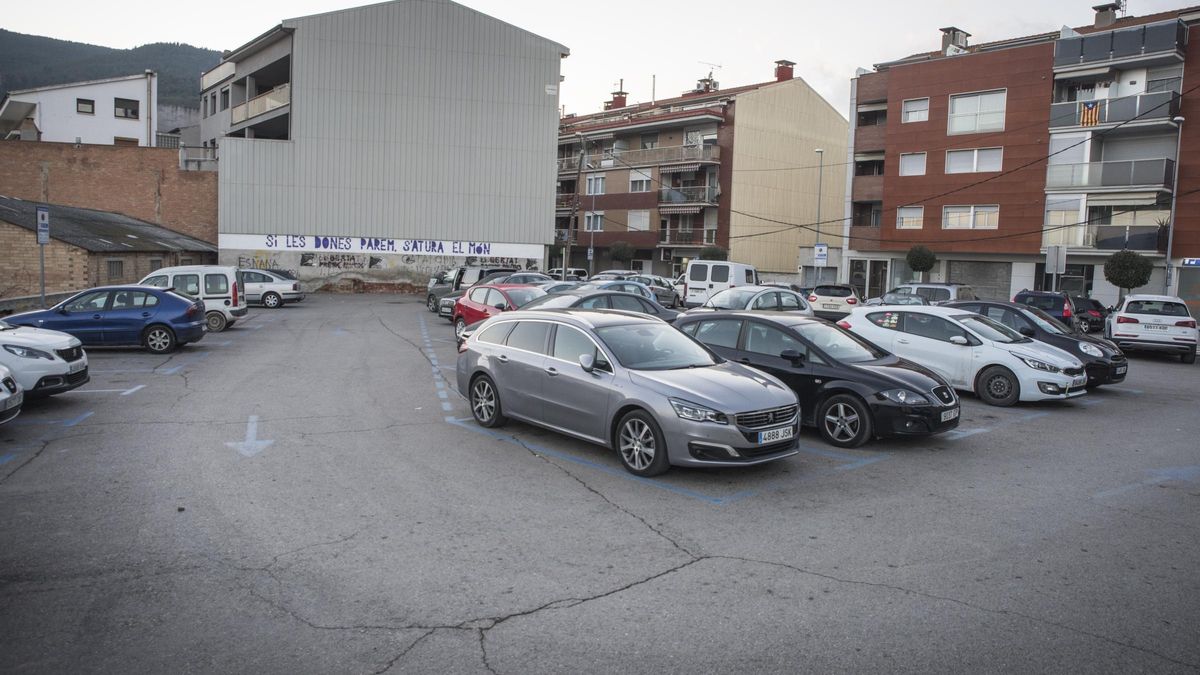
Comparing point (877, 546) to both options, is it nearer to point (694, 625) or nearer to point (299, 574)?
point (694, 625)

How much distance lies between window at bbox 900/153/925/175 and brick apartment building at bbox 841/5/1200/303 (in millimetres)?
51

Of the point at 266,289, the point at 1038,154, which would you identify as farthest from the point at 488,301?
the point at 1038,154

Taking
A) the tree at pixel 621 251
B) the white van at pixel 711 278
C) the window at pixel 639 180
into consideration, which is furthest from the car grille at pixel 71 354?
the window at pixel 639 180

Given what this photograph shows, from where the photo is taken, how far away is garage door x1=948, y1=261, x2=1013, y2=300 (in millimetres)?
40906

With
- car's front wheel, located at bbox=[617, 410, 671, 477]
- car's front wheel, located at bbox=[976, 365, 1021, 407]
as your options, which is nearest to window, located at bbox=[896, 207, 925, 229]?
car's front wheel, located at bbox=[976, 365, 1021, 407]

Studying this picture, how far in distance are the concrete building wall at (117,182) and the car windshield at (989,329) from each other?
40.8m

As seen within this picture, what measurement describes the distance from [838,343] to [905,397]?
1352mm

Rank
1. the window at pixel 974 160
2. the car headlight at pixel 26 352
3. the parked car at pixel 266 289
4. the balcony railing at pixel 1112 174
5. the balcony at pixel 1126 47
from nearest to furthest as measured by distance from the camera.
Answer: the car headlight at pixel 26 352, the parked car at pixel 266 289, the balcony at pixel 1126 47, the balcony railing at pixel 1112 174, the window at pixel 974 160

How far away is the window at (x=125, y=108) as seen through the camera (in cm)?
5959

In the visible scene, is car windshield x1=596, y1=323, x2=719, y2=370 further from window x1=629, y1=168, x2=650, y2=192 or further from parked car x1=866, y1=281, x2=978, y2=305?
window x1=629, y1=168, x2=650, y2=192

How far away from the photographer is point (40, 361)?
10.9 meters

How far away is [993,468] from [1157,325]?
15.6 metres

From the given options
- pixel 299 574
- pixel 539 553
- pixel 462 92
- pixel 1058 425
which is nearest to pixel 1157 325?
pixel 1058 425

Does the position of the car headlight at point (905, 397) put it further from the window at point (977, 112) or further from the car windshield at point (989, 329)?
the window at point (977, 112)
